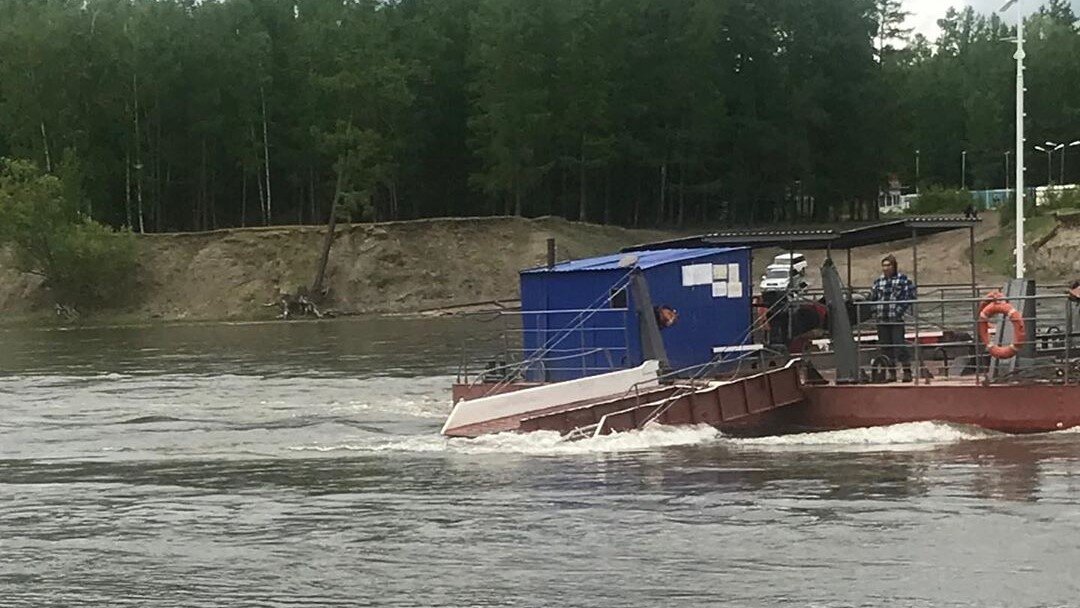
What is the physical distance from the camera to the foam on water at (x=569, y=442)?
22.1 metres

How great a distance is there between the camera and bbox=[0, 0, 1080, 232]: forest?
3135 inches

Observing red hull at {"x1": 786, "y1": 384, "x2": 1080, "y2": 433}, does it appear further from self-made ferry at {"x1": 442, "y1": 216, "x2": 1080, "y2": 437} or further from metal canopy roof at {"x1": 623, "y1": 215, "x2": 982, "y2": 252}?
metal canopy roof at {"x1": 623, "y1": 215, "x2": 982, "y2": 252}

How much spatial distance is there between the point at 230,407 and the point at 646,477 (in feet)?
42.4

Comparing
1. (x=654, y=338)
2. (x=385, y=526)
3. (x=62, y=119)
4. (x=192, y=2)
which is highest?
(x=192, y=2)

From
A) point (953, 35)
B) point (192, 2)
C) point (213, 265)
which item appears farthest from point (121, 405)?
point (953, 35)

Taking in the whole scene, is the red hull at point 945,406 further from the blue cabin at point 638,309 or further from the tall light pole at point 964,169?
the tall light pole at point 964,169

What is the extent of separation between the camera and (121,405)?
31188 mm

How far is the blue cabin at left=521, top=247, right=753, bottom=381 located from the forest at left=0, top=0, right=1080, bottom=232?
48.9m

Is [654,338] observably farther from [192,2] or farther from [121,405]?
[192,2]

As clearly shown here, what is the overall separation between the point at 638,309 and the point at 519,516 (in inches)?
288

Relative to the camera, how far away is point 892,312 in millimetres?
23453

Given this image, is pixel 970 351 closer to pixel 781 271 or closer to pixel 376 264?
pixel 781 271

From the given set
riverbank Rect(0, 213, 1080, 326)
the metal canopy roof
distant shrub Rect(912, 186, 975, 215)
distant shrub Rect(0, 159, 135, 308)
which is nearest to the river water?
the metal canopy roof

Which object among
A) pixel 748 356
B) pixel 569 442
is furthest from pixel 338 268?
pixel 569 442
